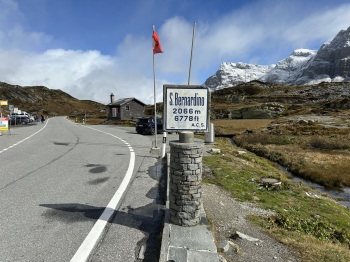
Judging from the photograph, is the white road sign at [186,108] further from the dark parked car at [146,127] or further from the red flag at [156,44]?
the dark parked car at [146,127]

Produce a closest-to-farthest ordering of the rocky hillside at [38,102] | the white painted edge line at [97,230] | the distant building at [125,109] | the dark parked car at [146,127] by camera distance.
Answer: the white painted edge line at [97,230] → the dark parked car at [146,127] → the distant building at [125,109] → the rocky hillside at [38,102]

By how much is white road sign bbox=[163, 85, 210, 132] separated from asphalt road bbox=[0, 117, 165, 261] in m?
2.24

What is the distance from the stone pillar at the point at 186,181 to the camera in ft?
17.2

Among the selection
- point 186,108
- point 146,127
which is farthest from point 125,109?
point 186,108

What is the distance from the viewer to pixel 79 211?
6.16 meters

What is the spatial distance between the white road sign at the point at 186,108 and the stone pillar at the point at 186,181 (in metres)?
0.26

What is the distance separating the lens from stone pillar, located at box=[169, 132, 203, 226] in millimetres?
5246

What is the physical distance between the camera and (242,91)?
4815 inches

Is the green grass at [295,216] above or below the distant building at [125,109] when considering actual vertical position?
below

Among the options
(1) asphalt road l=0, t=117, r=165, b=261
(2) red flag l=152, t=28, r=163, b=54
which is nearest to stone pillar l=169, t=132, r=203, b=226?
(1) asphalt road l=0, t=117, r=165, b=261

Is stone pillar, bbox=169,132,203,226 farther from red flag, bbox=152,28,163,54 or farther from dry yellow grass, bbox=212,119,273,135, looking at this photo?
dry yellow grass, bbox=212,119,273,135

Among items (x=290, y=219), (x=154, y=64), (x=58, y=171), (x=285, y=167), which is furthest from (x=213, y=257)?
(x=285, y=167)

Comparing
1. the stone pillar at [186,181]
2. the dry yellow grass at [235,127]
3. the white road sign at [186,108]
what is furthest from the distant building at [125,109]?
the stone pillar at [186,181]

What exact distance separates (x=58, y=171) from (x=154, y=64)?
27.7 ft
